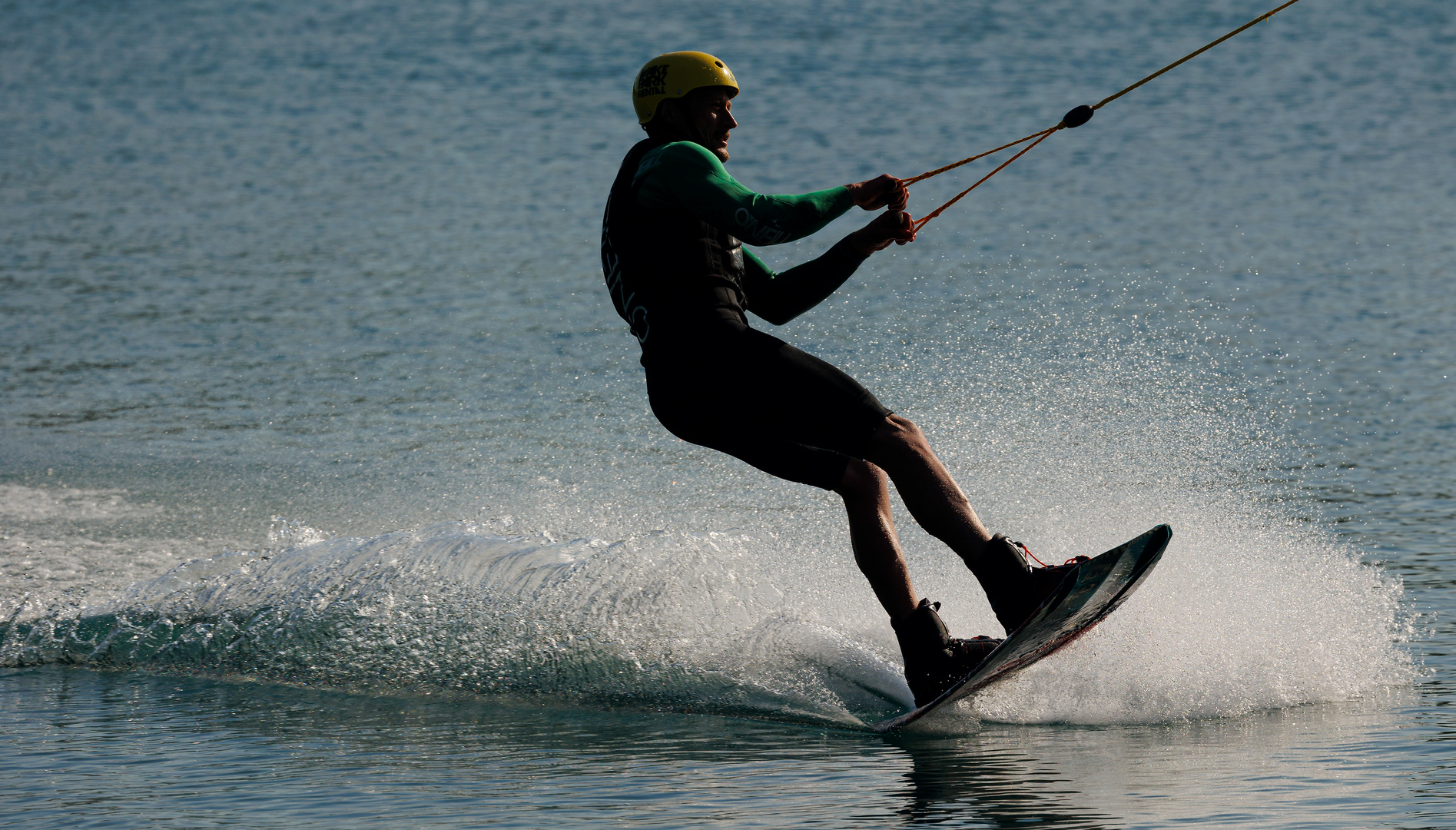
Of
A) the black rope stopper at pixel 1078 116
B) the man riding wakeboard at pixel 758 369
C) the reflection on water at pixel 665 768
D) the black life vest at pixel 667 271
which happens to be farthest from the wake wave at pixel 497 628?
the black rope stopper at pixel 1078 116

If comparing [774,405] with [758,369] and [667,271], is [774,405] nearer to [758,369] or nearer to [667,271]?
[758,369]

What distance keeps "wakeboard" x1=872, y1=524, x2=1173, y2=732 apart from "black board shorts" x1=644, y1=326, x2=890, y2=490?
0.66m

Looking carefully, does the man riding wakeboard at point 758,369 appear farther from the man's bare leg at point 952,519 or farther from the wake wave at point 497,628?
the wake wave at point 497,628

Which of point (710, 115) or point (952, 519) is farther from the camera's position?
point (710, 115)

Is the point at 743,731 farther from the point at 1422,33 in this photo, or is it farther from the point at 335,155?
the point at 1422,33

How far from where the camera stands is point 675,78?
494cm

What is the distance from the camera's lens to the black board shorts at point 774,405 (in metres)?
4.72

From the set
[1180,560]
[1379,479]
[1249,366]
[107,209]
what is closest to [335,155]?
[107,209]

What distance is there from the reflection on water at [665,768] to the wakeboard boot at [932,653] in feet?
0.50

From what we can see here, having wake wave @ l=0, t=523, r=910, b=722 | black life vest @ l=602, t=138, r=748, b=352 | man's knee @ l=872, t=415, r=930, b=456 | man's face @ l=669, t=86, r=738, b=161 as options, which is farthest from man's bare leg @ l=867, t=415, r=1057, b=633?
man's face @ l=669, t=86, r=738, b=161

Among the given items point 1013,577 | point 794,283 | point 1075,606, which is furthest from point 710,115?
point 1075,606

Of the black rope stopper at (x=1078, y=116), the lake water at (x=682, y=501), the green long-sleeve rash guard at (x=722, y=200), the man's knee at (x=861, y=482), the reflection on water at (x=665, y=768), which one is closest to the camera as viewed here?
the reflection on water at (x=665, y=768)

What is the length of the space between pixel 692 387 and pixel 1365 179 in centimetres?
1722

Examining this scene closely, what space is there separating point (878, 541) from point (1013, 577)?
1.31 ft
